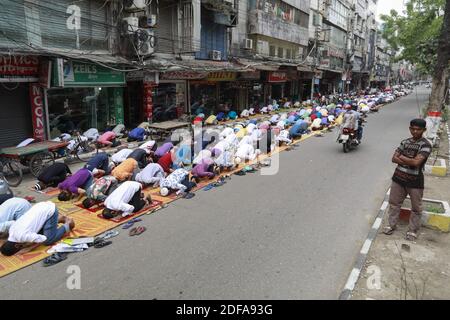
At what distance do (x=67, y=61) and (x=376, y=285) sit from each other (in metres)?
12.7

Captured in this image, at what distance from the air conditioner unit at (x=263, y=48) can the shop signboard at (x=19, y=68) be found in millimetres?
17676

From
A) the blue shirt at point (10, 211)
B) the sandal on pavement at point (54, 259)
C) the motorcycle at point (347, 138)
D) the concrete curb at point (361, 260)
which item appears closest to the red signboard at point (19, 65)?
the blue shirt at point (10, 211)

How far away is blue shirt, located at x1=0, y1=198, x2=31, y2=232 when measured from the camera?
571 centimetres

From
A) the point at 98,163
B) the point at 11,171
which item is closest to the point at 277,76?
the point at 98,163

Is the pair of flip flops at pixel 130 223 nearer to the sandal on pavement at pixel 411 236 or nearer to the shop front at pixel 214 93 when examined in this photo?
the sandal on pavement at pixel 411 236

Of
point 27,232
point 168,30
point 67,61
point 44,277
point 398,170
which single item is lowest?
point 44,277

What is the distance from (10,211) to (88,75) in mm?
9466

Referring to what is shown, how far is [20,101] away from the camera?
12.7m

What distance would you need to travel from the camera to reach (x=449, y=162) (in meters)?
10.9

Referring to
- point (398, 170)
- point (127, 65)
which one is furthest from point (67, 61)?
point (398, 170)

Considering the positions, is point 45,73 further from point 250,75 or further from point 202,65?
point 250,75

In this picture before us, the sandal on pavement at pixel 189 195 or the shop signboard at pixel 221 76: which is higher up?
the shop signboard at pixel 221 76

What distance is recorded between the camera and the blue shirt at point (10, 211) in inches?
225

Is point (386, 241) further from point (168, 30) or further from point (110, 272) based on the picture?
point (168, 30)
